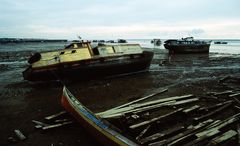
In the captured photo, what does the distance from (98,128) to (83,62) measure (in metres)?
9.82

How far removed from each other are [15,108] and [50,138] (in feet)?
13.4

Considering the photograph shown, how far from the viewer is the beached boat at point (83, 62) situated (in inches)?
554

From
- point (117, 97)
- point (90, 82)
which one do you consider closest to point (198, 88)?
point (117, 97)

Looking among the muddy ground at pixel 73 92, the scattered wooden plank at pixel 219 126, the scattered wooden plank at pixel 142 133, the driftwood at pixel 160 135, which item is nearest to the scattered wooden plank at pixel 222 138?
the scattered wooden plank at pixel 219 126

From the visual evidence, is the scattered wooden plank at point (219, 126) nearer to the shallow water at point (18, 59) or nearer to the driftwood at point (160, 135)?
the driftwood at point (160, 135)

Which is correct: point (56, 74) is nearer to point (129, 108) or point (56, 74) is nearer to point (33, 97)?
point (33, 97)

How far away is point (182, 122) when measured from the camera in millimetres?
7598

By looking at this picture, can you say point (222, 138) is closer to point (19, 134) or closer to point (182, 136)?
point (182, 136)

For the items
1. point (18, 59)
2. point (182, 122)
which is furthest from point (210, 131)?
point (18, 59)

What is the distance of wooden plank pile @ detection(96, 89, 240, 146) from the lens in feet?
19.4

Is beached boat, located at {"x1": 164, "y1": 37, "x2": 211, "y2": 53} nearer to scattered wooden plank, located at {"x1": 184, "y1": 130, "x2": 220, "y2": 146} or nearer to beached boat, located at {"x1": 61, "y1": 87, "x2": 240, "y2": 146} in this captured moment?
beached boat, located at {"x1": 61, "y1": 87, "x2": 240, "y2": 146}

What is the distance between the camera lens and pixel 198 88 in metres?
12.9

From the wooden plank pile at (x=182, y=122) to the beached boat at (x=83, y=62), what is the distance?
22.6 ft

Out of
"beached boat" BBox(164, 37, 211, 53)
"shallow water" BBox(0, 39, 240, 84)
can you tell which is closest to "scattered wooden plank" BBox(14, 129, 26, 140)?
"shallow water" BBox(0, 39, 240, 84)
